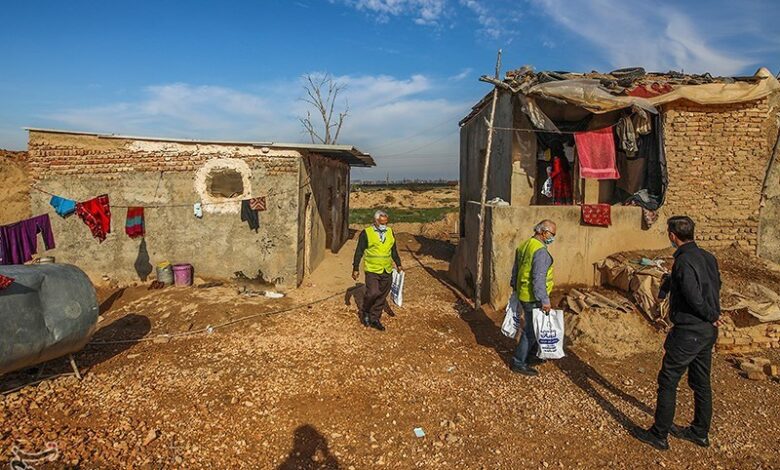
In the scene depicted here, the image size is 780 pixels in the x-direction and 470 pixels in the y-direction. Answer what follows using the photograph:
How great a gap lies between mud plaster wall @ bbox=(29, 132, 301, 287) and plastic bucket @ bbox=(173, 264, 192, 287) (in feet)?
0.81

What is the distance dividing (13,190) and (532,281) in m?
11.7

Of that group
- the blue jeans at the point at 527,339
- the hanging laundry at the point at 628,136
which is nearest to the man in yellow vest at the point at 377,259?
the blue jeans at the point at 527,339

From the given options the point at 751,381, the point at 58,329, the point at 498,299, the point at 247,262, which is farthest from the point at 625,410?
the point at 247,262

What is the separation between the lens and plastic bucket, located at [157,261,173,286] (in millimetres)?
9539

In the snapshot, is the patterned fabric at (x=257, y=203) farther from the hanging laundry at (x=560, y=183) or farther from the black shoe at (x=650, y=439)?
the black shoe at (x=650, y=439)

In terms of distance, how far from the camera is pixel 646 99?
26.8ft

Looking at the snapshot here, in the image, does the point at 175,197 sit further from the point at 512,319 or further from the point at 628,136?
the point at 628,136

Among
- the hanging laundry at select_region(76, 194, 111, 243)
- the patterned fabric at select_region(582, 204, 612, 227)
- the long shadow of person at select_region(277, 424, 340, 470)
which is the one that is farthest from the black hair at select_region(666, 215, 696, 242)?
the hanging laundry at select_region(76, 194, 111, 243)

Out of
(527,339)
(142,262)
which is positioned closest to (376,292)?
(527,339)

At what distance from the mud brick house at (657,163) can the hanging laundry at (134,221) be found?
709 centimetres

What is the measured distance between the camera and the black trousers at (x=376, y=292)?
7.23m

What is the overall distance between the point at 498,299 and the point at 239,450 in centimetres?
530

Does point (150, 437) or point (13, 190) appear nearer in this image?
point (150, 437)

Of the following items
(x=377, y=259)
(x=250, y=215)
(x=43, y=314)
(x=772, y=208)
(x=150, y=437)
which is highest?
(x=772, y=208)
